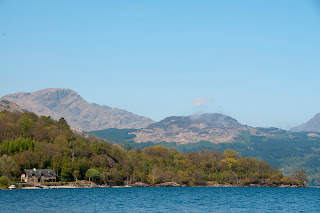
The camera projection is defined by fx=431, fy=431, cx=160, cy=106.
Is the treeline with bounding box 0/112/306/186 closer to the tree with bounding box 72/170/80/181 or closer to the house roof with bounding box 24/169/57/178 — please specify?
the tree with bounding box 72/170/80/181

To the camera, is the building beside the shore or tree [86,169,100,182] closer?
the building beside the shore

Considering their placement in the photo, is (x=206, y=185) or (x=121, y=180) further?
(x=206, y=185)

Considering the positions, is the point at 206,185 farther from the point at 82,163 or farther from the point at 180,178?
the point at 82,163

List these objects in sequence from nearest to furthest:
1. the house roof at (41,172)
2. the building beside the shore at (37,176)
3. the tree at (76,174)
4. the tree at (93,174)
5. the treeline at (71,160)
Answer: the building beside the shore at (37,176)
the house roof at (41,172)
the treeline at (71,160)
the tree at (76,174)
the tree at (93,174)

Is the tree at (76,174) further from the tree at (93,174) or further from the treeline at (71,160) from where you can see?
the tree at (93,174)

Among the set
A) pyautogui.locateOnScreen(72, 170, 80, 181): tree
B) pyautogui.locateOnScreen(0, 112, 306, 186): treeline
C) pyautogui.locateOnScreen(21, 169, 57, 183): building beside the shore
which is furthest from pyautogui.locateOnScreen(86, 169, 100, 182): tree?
pyautogui.locateOnScreen(21, 169, 57, 183): building beside the shore

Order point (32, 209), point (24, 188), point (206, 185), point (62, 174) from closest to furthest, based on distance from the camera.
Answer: point (32, 209) < point (24, 188) < point (62, 174) < point (206, 185)

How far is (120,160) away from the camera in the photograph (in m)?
185

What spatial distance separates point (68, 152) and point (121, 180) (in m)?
24.4

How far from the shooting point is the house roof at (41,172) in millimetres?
144250

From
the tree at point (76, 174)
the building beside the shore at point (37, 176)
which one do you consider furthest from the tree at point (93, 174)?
the building beside the shore at point (37, 176)

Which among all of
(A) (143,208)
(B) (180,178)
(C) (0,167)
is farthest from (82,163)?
(A) (143,208)

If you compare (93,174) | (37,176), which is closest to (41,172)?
(37,176)

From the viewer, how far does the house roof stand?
144 m
